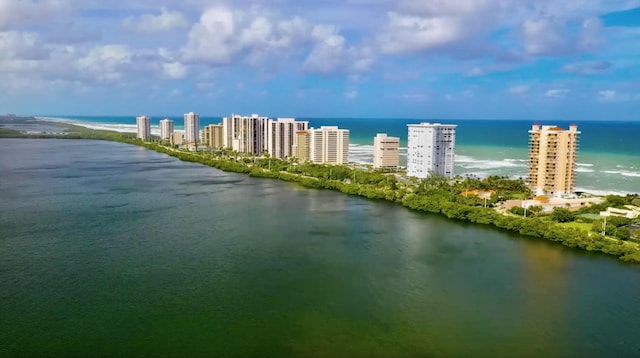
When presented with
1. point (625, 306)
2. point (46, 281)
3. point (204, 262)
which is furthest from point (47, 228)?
point (625, 306)

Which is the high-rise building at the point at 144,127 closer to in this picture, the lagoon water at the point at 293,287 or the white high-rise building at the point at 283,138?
the white high-rise building at the point at 283,138

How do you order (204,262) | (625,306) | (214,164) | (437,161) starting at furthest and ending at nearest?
(214,164), (437,161), (204,262), (625,306)

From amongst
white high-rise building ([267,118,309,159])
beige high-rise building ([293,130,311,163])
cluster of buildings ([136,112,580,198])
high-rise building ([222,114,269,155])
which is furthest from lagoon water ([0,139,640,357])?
high-rise building ([222,114,269,155])

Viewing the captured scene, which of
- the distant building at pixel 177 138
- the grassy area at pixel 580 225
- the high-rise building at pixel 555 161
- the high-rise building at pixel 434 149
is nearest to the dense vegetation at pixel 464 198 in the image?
the grassy area at pixel 580 225

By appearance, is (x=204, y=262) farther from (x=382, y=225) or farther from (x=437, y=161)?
(x=437, y=161)

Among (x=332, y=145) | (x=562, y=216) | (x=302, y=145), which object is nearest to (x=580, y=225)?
(x=562, y=216)

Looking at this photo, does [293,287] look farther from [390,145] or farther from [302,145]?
[302,145]
